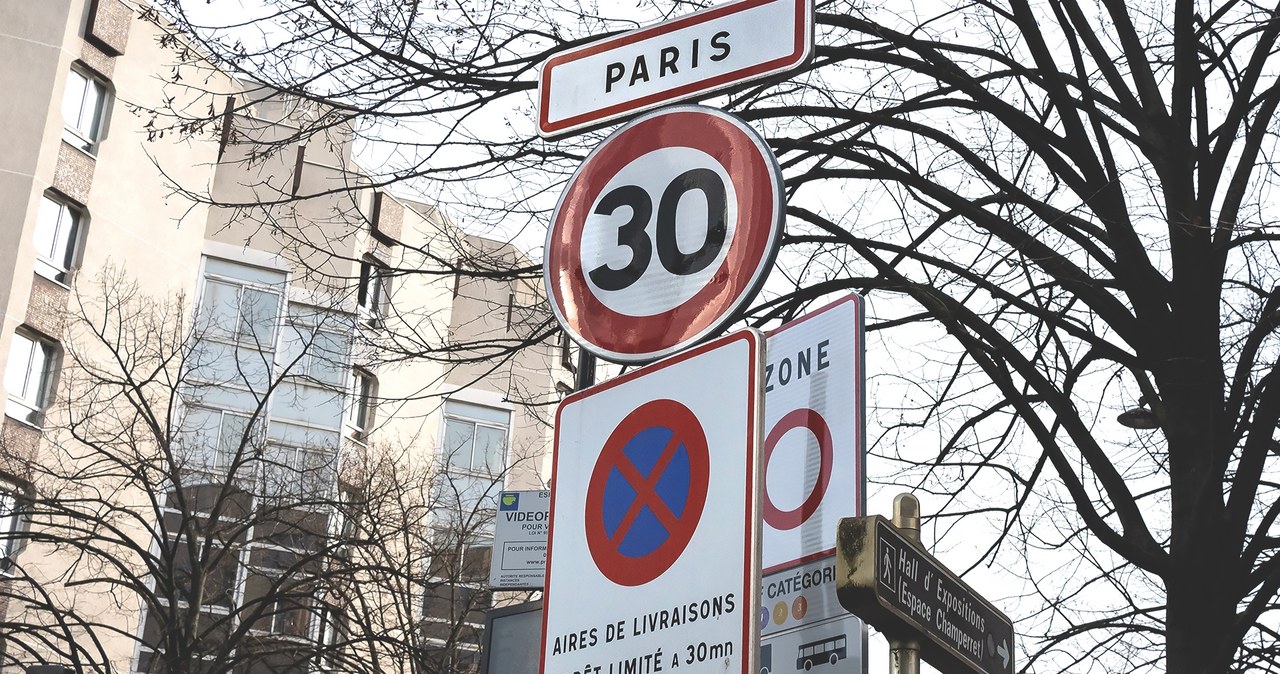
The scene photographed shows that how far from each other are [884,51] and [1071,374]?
2.10m

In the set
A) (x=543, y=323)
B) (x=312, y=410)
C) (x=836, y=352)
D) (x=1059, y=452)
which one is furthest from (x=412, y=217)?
(x=836, y=352)

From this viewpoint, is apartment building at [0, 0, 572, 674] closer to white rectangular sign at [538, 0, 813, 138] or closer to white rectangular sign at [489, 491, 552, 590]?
white rectangular sign at [489, 491, 552, 590]

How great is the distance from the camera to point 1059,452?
747cm

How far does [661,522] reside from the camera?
3090mm

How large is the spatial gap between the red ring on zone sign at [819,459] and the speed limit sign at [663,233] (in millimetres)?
857

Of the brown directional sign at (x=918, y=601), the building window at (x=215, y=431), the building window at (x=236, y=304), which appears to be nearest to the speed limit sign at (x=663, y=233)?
the brown directional sign at (x=918, y=601)

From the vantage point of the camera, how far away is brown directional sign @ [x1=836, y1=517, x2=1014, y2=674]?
372 centimetres

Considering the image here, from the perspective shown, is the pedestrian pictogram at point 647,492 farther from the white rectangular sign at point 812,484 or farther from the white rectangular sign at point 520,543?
the white rectangular sign at point 520,543

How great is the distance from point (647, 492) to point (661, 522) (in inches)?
3.5

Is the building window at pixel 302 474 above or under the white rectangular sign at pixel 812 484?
above

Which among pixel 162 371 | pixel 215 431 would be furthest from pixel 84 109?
pixel 215 431

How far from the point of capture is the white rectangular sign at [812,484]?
404 cm

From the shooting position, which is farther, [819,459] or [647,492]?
[819,459]

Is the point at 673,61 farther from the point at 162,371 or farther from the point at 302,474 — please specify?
the point at 162,371
